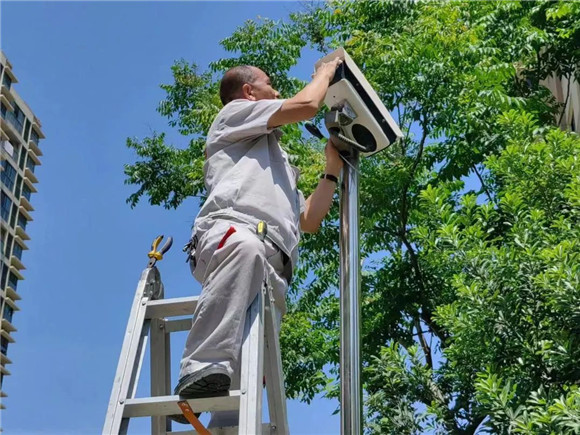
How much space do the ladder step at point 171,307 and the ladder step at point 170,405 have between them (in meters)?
0.41

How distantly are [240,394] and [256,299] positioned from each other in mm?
345

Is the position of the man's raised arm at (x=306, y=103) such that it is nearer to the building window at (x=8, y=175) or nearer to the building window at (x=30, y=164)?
the building window at (x=8, y=175)

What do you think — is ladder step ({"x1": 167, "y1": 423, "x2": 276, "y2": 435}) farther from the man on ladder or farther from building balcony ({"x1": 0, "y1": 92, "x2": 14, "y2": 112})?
building balcony ({"x1": 0, "y1": 92, "x2": 14, "y2": 112})

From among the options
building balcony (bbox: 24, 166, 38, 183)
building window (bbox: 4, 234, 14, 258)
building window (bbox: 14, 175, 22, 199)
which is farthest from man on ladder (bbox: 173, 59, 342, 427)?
building balcony (bbox: 24, 166, 38, 183)

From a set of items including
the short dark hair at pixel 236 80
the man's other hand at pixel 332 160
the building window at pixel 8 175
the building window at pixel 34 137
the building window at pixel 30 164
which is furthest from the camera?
the building window at pixel 34 137

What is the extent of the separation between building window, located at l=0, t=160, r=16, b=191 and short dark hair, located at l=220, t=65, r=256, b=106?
65.8 meters

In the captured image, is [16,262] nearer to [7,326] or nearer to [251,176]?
[7,326]

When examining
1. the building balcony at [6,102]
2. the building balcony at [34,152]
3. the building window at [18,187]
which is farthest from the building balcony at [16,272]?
the building balcony at [6,102]

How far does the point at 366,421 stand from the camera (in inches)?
293

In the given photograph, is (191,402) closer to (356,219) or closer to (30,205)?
(356,219)

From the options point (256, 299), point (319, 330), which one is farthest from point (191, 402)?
point (319, 330)

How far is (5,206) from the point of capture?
66.7 meters

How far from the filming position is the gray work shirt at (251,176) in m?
2.97

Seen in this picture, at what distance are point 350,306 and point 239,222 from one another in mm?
457
